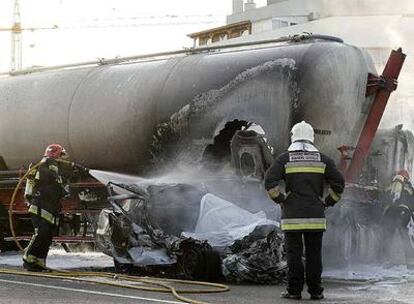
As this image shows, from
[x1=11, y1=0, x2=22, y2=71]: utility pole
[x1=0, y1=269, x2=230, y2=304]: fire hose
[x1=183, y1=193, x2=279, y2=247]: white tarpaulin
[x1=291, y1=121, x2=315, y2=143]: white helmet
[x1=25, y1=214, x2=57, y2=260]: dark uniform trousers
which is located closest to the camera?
[x1=291, y1=121, x2=315, y2=143]: white helmet

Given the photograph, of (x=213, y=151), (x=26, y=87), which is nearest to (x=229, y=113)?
(x=213, y=151)

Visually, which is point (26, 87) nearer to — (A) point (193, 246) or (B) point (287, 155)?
(A) point (193, 246)

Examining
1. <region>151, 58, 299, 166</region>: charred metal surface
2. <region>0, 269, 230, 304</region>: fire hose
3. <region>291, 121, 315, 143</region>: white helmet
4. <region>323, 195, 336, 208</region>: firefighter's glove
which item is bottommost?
<region>0, 269, 230, 304</region>: fire hose

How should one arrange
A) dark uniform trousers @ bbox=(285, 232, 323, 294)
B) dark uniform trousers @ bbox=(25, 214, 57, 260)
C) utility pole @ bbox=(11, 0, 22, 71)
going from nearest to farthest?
dark uniform trousers @ bbox=(285, 232, 323, 294) < dark uniform trousers @ bbox=(25, 214, 57, 260) < utility pole @ bbox=(11, 0, 22, 71)

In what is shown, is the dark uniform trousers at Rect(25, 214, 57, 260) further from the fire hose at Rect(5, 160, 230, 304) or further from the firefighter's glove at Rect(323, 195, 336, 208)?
the firefighter's glove at Rect(323, 195, 336, 208)

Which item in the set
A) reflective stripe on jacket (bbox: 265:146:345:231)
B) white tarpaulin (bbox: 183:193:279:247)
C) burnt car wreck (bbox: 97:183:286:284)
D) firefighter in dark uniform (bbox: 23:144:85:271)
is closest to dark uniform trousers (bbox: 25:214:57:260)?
firefighter in dark uniform (bbox: 23:144:85:271)

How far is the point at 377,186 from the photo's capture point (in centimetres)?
1073

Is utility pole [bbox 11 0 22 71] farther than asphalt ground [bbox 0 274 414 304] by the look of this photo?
Yes

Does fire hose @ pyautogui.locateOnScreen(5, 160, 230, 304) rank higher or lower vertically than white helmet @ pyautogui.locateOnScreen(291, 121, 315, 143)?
lower

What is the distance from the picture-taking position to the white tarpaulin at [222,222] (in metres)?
8.79

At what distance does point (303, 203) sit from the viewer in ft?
23.4

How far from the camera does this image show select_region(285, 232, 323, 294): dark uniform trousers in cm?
708

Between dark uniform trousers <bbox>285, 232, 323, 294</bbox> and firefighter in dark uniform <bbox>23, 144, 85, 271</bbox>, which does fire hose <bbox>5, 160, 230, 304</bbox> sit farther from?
dark uniform trousers <bbox>285, 232, 323, 294</bbox>

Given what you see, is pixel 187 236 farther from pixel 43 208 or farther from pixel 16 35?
pixel 16 35
